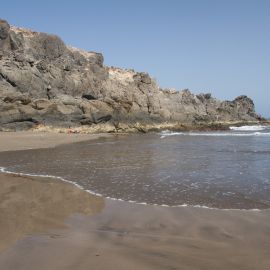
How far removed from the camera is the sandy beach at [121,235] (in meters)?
3.80

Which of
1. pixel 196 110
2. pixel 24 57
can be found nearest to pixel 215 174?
pixel 24 57

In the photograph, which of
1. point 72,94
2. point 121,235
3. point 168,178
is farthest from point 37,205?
point 72,94

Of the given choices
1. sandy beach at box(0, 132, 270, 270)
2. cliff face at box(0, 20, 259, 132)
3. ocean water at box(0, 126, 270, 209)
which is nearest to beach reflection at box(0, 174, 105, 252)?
sandy beach at box(0, 132, 270, 270)

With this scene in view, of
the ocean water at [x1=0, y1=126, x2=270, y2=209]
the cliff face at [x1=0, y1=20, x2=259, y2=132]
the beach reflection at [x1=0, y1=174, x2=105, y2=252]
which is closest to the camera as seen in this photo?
the beach reflection at [x1=0, y1=174, x2=105, y2=252]

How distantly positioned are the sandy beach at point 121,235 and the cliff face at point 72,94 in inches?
1061

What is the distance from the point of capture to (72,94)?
41.8 m

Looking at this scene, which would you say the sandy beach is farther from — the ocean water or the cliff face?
the cliff face

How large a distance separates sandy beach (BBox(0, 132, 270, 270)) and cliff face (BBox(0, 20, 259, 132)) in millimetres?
26955

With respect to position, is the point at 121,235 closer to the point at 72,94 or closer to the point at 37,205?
the point at 37,205

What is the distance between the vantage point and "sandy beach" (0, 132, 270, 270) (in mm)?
3801

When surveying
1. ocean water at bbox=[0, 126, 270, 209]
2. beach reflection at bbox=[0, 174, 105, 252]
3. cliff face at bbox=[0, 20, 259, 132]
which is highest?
cliff face at bbox=[0, 20, 259, 132]

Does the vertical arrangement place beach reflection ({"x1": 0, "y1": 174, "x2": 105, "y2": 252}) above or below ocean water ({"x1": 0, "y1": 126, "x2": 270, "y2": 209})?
above

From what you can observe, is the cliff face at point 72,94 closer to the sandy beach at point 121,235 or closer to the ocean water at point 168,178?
the ocean water at point 168,178

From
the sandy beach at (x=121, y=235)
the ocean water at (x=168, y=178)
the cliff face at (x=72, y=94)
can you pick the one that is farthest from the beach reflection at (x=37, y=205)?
the cliff face at (x=72, y=94)
